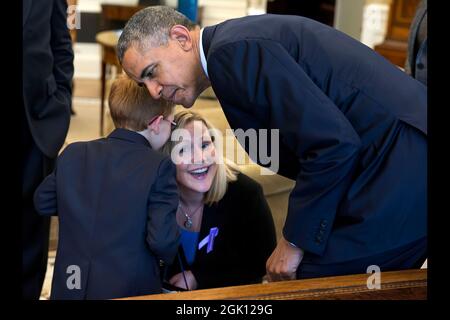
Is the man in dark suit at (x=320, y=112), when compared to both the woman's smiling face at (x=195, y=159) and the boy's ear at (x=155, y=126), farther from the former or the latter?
the woman's smiling face at (x=195, y=159)

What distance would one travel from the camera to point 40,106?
2293mm

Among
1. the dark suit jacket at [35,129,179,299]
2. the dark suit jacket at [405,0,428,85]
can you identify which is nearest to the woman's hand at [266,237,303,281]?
the dark suit jacket at [35,129,179,299]

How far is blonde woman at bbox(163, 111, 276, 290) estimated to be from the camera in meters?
2.15

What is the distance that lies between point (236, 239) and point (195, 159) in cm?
32

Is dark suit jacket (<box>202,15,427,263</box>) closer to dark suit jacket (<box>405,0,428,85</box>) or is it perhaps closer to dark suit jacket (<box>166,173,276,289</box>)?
dark suit jacket (<box>166,173,276,289</box>)

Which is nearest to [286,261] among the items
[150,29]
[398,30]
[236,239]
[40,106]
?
[236,239]

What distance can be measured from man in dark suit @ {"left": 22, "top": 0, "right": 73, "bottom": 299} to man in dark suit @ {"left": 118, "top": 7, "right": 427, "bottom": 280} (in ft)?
2.00

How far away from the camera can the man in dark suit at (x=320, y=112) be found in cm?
151

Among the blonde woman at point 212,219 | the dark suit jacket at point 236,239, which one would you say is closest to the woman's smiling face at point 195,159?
the blonde woman at point 212,219

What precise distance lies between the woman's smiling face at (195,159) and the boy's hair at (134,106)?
213 millimetres

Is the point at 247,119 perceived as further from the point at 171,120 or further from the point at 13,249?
the point at 13,249

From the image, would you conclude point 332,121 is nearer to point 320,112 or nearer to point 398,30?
point 320,112
